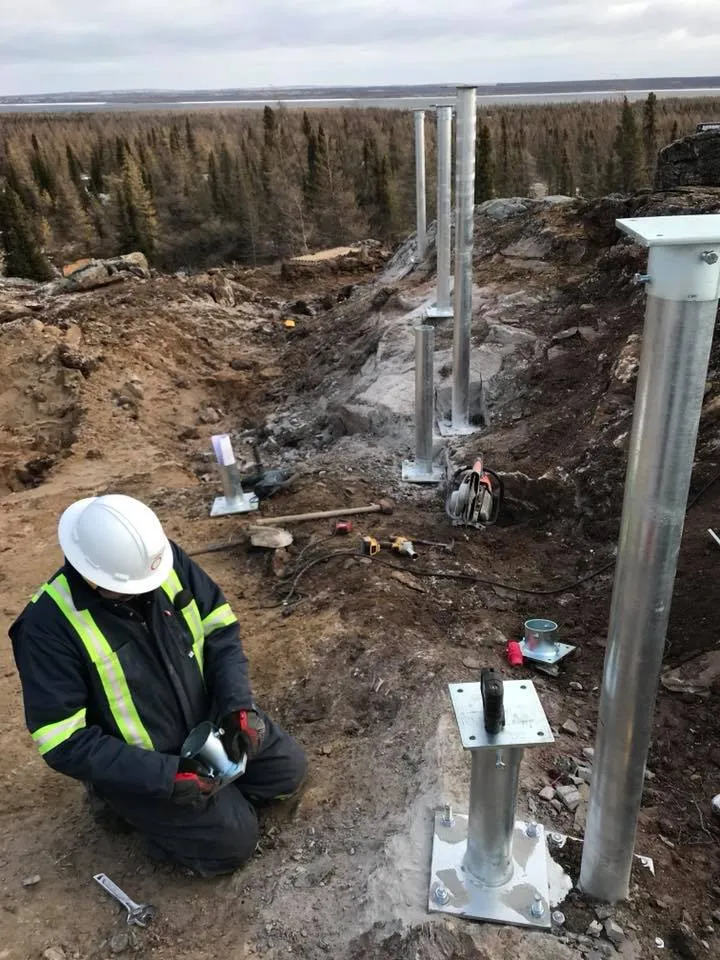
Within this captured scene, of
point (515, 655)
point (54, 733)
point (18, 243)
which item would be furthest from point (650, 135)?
point (54, 733)

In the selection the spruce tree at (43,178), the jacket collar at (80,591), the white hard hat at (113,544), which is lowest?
the jacket collar at (80,591)

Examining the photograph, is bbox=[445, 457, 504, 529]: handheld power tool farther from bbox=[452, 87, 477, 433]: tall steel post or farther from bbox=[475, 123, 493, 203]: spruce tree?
bbox=[475, 123, 493, 203]: spruce tree

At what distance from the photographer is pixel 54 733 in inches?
102

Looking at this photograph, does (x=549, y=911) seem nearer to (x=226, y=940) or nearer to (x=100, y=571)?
(x=226, y=940)

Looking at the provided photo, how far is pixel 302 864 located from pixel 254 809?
0.40 meters

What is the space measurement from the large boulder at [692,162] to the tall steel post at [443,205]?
408 cm

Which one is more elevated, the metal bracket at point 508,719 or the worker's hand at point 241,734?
the metal bracket at point 508,719

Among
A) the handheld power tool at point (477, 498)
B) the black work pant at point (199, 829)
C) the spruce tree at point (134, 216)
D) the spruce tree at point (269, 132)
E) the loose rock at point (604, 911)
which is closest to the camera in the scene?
the loose rock at point (604, 911)

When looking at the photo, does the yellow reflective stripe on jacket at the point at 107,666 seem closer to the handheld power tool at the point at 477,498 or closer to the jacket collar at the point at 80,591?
the jacket collar at the point at 80,591

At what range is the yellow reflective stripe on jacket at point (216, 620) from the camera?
315 cm

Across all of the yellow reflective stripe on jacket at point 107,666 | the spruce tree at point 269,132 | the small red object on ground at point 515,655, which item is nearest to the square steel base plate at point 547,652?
the small red object on ground at point 515,655

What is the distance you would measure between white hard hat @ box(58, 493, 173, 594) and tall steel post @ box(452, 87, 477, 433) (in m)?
4.32

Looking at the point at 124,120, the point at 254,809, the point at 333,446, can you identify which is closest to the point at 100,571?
the point at 254,809

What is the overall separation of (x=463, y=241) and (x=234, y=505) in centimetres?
311
